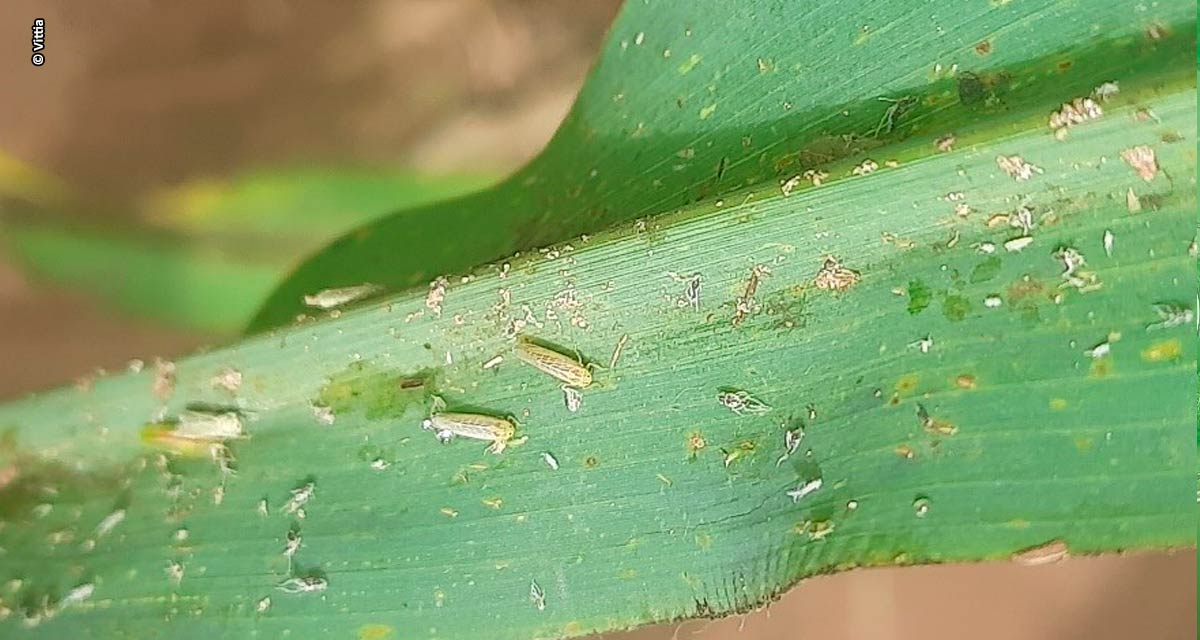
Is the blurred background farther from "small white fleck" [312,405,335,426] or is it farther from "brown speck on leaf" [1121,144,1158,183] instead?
"brown speck on leaf" [1121,144,1158,183]

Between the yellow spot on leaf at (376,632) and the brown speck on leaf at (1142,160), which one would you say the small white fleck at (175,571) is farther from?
the brown speck on leaf at (1142,160)

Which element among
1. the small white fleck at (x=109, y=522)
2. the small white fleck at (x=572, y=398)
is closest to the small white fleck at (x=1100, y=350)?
the small white fleck at (x=572, y=398)

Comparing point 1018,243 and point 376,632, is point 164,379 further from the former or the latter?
point 1018,243

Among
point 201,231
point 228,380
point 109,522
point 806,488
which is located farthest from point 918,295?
point 201,231

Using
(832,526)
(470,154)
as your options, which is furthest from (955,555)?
(470,154)

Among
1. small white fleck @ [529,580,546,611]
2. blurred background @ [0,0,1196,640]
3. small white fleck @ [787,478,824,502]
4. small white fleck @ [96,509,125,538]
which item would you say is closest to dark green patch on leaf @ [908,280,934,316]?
small white fleck @ [787,478,824,502]

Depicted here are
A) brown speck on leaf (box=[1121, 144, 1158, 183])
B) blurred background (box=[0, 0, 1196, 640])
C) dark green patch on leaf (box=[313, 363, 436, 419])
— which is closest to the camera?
brown speck on leaf (box=[1121, 144, 1158, 183])
